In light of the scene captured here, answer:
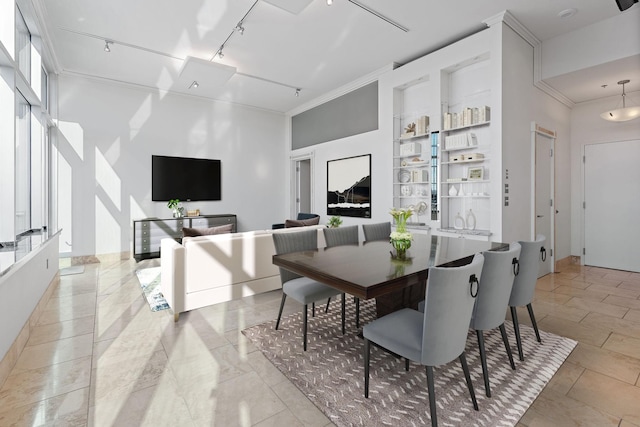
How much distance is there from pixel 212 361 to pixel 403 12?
4.10 meters


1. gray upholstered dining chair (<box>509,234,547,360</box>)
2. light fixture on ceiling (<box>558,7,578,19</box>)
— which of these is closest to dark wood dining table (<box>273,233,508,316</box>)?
gray upholstered dining chair (<box>509,234,547,360</box>)

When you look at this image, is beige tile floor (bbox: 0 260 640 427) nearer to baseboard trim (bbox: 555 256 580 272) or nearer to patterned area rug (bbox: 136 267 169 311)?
patterned area rug (bbox: 136 267 169 311)

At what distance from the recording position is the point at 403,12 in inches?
143

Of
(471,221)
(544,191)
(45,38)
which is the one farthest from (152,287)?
(544,191)

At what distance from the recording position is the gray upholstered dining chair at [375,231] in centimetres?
351

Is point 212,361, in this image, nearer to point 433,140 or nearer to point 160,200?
point 433,140

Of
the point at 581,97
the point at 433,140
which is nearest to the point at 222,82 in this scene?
the point at 433,140

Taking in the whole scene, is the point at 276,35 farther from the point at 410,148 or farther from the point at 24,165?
the point at 24,165

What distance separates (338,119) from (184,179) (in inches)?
134

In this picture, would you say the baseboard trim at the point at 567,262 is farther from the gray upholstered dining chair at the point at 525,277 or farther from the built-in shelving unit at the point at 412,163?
the gray upholstered dining chair at the point at 525,277

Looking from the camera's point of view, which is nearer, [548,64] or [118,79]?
[548,64]

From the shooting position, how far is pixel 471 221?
4.21 metres

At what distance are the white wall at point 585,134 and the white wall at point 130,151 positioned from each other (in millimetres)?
6285

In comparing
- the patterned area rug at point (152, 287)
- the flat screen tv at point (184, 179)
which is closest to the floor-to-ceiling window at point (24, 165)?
the patterned area rug at point (152, 287)
